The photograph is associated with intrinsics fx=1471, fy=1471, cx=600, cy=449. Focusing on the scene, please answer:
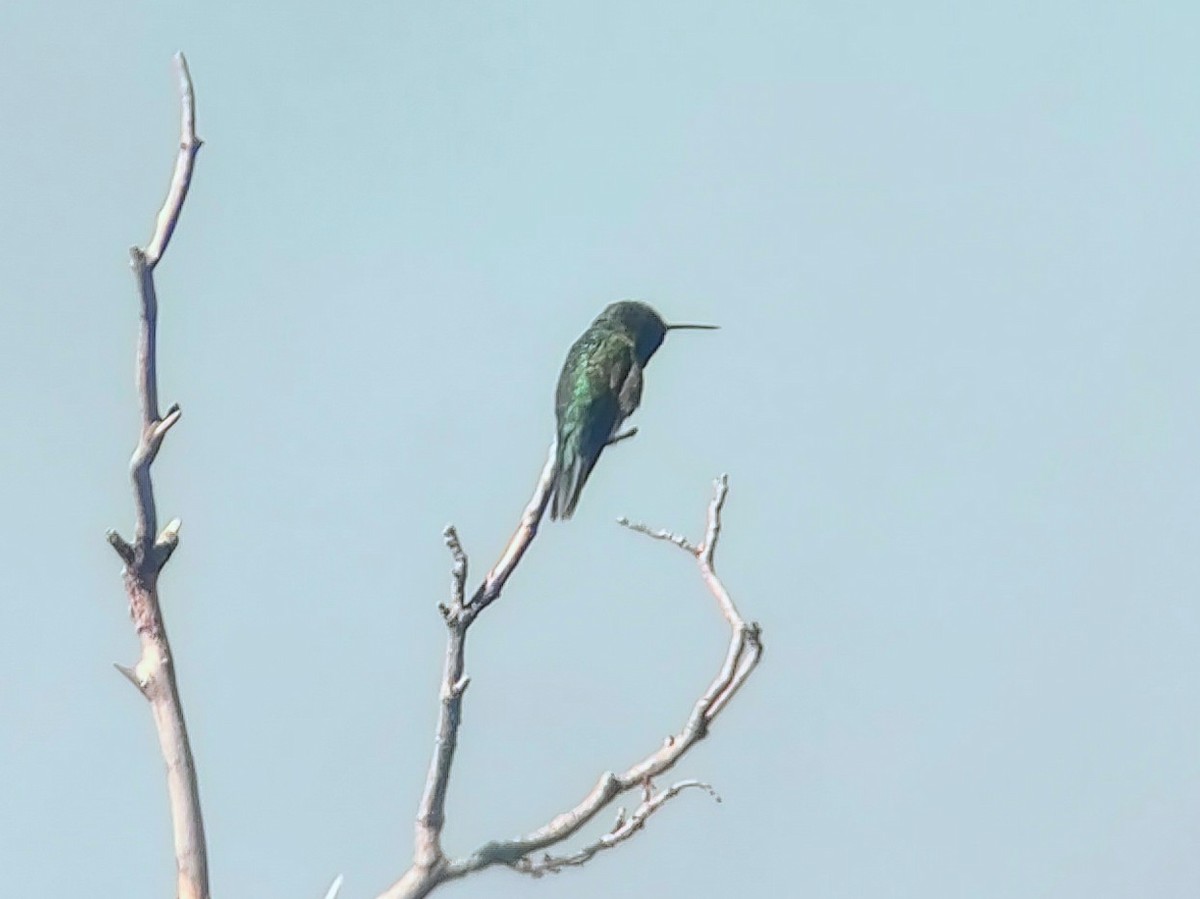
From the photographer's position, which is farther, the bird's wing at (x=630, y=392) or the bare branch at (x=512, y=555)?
the bird's wing at (x=630, y=392)

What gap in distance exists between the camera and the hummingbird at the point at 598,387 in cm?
992

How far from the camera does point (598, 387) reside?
11.2 metres

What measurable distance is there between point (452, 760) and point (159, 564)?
1.37 m

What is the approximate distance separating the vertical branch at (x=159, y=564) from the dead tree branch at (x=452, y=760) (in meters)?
0.78

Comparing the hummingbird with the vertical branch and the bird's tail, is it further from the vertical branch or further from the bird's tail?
the vertical branch

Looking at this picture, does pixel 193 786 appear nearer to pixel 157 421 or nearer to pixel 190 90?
pixel 157 421

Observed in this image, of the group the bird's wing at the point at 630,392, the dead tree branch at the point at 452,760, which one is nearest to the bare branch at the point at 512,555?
the dead tree branch at the point at 452,760

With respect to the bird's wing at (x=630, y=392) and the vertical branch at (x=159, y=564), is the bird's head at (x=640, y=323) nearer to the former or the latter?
the bird's wing at (x=630, y=392)

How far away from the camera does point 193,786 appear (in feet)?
18.8

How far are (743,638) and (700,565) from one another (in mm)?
553

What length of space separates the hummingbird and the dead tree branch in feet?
11.1

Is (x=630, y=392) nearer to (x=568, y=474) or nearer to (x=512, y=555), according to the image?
(x=568, y=474)

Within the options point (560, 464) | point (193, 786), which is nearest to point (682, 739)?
point (193, 786)

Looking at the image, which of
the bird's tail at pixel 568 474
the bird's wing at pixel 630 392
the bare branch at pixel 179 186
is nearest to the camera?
the bare branch at pixel 179 186
